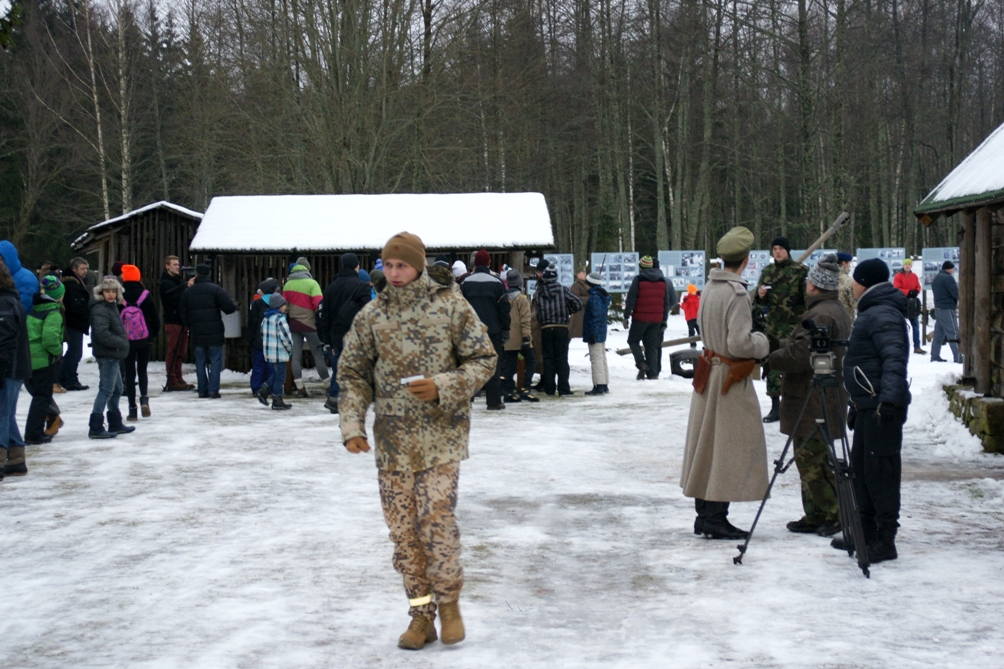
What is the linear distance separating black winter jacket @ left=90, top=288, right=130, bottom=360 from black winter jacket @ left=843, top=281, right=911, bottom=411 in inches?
281

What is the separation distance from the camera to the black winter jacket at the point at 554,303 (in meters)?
14.3

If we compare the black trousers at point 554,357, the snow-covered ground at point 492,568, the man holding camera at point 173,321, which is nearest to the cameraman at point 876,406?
the snow-covered ground at point 492,568

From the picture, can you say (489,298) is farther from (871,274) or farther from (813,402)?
(871,274)

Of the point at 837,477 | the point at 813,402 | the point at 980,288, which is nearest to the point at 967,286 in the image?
the point at 980,288

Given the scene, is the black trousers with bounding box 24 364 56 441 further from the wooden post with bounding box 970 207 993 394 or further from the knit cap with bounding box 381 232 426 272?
the wooden post with bounding box 970 207 993 394

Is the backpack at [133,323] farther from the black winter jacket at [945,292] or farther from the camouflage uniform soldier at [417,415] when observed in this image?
A: the black winter jacket at [945,292]

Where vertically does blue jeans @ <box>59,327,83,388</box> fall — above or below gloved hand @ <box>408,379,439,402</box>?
below

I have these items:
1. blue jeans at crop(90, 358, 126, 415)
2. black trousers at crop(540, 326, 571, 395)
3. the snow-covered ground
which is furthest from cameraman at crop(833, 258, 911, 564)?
black trousers at crop(540, 326, 571, 395)

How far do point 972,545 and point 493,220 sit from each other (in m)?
11.9

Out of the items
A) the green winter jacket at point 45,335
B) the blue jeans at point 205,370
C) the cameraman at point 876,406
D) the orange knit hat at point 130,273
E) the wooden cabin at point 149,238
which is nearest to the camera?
the cameraman at point 876,406

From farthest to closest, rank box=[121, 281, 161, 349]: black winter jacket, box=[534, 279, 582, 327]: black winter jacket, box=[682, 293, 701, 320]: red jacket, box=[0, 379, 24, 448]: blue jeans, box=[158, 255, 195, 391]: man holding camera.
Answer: box=[682, 293, 701, 320]: red jacket → box=[158, 255, 195, 391]: man holding camera → box=[534, 279, 582, 327]: black winter jacket → box=[121, 281, 161, 349]: black winter jacket → box=[0, 379, 24, 448]: blue jeans

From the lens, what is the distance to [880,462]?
5.94 metres

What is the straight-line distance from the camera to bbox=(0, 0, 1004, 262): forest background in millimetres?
26719

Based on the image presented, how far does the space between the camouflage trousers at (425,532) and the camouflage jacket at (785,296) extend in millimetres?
4799
